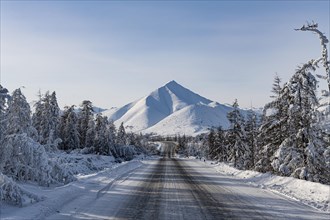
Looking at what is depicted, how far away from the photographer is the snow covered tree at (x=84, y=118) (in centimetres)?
7556

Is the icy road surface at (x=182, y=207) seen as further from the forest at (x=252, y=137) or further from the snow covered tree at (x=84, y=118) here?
the snow covered tree at (x=84, y=118)

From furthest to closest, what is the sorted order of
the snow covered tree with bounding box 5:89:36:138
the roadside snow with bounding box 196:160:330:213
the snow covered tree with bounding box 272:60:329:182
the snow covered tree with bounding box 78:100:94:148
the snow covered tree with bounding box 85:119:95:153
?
the snow covered tree with bounding box 78:100:94:148
the snow covered tree with bounding box 85:119:95:153
the snow covered tree with bounding box 272:60:329:182
the snow covered tree with bounding box 5:89:36:138
the roadside snow with bounding box 196:160:330:213

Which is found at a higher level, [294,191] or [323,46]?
[323,46]

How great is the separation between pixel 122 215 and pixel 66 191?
14.9 ft

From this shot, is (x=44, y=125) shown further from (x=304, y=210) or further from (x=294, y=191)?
(x=304, y=210)

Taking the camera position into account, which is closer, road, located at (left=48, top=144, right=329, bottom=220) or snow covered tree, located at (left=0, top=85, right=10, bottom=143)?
road, located at (left=48, top=144, right=329, bottom=220)

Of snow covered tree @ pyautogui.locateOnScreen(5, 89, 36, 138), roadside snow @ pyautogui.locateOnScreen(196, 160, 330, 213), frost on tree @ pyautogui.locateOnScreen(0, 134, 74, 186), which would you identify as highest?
snow covered tree @ pyautogui.locateOnScreen(5, 89, 36, 138)

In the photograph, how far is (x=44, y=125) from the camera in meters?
58.9


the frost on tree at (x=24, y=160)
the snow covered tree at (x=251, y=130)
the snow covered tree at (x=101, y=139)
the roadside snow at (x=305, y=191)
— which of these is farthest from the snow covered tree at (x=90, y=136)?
the frost on tree at (x=24, y=160)

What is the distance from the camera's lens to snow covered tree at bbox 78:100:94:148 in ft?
248

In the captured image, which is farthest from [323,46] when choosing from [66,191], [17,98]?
[17,98]

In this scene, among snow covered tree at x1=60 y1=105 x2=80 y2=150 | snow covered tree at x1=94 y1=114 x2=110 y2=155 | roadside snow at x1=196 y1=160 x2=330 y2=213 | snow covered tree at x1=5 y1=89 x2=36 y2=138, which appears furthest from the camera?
snow covered tree at x1=60 y1=105 x2=80 y2=150

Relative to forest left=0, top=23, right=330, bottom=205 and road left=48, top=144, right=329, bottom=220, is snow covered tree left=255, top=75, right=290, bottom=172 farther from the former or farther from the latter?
road left=48, top=144, right=329, bottom=220

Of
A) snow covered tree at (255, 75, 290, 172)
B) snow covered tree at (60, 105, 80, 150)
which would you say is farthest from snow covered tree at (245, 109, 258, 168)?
snow covered tree at (60, 105, 80, 150)
